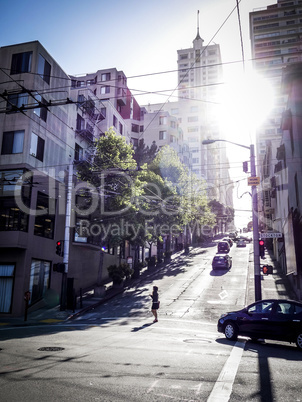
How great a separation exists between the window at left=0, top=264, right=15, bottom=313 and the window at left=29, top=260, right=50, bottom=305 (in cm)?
126

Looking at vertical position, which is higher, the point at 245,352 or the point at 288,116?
the point at 288,116

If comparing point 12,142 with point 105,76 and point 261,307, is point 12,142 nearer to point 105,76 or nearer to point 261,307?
point 261,307

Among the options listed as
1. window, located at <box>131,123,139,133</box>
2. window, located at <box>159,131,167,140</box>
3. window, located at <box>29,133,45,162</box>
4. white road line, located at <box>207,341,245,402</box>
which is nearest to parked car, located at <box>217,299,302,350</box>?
white road line, located at <box>207,341,245,402</box>

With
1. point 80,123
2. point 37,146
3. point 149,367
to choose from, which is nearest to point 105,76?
point 80,123

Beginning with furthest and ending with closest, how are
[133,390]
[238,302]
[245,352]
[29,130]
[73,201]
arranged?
[73,201] → [29,130] → [238,302] → [245,352] → [133,390]

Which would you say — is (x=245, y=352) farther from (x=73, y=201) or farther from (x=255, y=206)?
(x=73, y=201)

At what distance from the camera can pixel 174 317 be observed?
760 inches

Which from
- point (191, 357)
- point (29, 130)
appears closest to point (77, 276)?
point (29, 130)

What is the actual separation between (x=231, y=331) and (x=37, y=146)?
757 inches

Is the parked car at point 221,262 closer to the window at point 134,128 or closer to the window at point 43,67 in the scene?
the window at point 43,67

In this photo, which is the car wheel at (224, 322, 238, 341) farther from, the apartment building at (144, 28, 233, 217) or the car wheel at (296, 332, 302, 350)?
the apartment building at (144, 28, 233, 217)

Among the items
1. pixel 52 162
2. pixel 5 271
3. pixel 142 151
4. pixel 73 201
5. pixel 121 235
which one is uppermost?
pixel 142 151

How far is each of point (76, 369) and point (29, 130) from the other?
66.8 ft

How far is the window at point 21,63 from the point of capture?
25.7m
